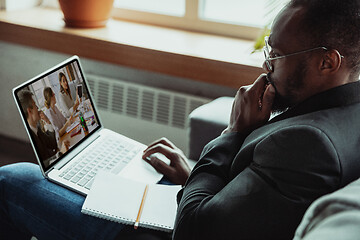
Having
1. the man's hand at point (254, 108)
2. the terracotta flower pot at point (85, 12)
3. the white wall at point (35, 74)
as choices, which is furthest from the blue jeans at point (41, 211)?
the terracotta flower pot at point (85, 12)

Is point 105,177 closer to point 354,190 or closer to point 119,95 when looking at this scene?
point 354,190

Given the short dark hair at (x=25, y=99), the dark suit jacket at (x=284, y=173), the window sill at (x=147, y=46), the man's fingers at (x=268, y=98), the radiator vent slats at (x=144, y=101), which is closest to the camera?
the dark suit jacket at (x=284, y=173)

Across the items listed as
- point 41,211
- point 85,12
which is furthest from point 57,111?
point 85,12

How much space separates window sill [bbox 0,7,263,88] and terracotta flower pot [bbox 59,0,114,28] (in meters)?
0.05

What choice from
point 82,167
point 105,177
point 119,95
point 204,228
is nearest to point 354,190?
point 204,228

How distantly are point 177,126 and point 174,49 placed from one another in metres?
0.38

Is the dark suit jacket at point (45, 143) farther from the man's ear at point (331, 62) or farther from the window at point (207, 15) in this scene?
the window at point (207, 15)

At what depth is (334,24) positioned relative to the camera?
3.43 feet

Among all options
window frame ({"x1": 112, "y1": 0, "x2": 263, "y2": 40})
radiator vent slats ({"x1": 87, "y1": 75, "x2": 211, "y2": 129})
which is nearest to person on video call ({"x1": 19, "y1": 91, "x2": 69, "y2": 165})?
radiator vent slats ({"x1": 87, "y1": 75, "x2": 211, "y2": 129})

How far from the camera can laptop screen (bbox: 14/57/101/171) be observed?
1358 millimetres

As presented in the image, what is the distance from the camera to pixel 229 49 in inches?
86.1

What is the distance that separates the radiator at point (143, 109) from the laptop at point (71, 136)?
0.63 meters

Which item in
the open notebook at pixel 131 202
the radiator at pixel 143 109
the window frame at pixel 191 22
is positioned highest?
the window frame at pixel 191 22

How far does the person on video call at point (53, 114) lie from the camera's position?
142cm
